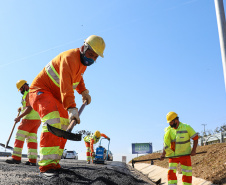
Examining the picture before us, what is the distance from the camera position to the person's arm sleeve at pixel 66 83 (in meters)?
3.51

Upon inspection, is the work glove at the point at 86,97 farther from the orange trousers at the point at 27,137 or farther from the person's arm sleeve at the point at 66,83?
the orange trousers at the point at 27,137

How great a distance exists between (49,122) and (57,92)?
560 mm

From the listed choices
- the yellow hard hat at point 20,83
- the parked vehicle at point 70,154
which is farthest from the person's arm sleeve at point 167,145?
the parked vehicle at point 70,154

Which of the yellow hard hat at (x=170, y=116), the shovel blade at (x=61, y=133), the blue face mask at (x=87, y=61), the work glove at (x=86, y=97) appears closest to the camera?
the shovel blade at (x=61, y=133)

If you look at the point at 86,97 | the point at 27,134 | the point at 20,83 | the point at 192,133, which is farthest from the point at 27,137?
the point at 192,133

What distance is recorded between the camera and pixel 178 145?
19.2 ft

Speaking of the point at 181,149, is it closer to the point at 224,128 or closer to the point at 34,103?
the point at 34,103

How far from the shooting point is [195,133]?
588 cm

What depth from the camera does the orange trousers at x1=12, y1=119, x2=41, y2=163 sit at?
22.2 ft

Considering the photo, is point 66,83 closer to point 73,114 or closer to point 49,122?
point 73,114

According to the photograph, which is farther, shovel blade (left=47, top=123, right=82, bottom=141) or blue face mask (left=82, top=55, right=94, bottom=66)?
blue face mask (left=82, top=55, right=94, bottom=66)

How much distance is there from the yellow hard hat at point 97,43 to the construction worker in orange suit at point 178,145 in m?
2.86

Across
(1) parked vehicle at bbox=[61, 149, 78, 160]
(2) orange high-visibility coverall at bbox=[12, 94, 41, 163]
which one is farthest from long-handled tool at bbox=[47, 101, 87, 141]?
(1) parked vehicle at bbox=[61, 149, 78, 160]

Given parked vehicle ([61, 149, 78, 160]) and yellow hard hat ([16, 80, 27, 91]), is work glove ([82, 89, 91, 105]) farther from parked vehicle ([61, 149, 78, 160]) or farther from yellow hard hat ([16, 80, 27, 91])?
parked vehicle ([61, 149, 78, 160])
